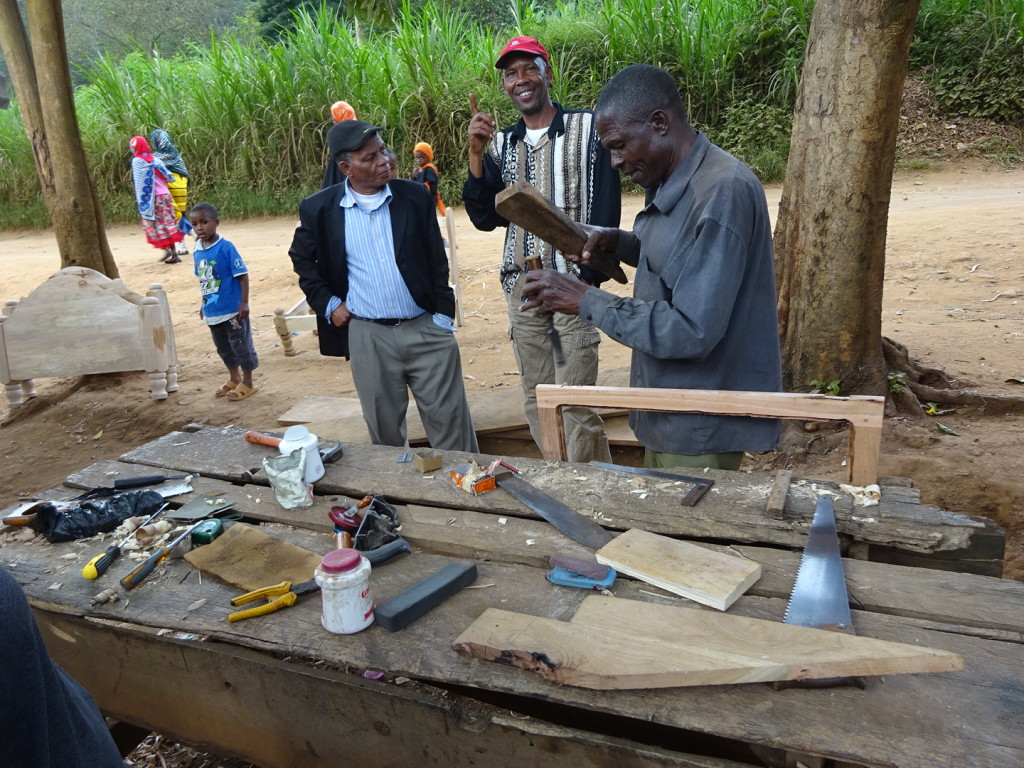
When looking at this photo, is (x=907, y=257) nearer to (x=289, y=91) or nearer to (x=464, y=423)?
(x=464, y=423)

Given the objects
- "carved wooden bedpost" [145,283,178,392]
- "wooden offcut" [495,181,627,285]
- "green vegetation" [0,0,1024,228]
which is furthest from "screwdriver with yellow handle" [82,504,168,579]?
"green vegetation" [0,0,1024,228]

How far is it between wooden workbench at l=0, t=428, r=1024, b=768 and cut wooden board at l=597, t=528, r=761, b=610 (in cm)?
3

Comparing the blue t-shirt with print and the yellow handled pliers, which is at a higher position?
the blue t-shirt with print

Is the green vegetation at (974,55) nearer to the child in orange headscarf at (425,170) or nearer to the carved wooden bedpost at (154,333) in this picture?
the child in orange headscarf at (425,170)

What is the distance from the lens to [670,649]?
1327 mm

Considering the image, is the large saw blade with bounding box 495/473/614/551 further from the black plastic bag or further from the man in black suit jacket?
the man in black suit jacket

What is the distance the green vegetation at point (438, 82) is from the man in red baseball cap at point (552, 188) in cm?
806

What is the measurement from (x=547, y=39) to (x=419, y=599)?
1227cm

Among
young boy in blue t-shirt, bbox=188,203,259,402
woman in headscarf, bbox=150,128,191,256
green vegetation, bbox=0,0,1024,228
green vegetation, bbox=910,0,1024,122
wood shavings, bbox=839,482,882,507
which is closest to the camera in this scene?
wood shavings, bbox=839,482,882,507

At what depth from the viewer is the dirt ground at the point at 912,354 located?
3566 mm

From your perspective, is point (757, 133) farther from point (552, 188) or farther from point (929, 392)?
point (552, 188)

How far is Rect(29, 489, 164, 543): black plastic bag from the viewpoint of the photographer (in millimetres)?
2018

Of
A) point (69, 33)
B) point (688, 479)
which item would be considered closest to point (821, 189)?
point (688, 479)

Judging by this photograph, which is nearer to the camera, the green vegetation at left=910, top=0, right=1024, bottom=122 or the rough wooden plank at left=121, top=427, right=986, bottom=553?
the rough wooden plank at left=121, top=427, right=986, bottom=553
